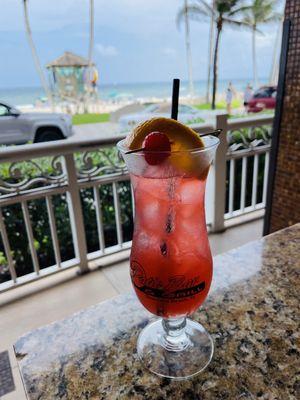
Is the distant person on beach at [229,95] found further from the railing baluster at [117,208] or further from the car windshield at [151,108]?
the railing baluster at [117,208]

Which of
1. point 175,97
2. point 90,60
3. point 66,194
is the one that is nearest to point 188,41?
point 90,60

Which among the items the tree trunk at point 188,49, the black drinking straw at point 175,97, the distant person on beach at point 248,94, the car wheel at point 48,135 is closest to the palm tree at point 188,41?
the tree trunk at point 188,49

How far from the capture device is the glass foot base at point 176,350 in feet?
1.70

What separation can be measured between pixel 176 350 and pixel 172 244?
0.21 meters

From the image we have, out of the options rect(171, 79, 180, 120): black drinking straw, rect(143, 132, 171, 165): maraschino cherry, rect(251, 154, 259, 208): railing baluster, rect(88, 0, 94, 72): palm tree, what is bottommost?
rect(251, 154, 259, 208): railing baluster

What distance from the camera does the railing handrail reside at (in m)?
1.77

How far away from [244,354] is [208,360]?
0.21 ft

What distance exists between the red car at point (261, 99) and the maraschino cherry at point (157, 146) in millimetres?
4880

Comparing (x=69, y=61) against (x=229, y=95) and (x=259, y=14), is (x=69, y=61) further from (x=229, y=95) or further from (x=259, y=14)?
(x=259, y=14)

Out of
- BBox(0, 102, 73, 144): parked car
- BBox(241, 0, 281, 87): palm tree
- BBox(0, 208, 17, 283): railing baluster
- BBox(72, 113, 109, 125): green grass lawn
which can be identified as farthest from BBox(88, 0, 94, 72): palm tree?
BBox(241, 0, 281, 87): palm tree

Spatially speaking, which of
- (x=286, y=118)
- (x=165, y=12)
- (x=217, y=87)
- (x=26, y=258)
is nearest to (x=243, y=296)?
(x=286, y=118)

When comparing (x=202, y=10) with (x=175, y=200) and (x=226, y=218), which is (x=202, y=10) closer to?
(x=226, y=218)

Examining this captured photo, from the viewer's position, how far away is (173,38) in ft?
16.9

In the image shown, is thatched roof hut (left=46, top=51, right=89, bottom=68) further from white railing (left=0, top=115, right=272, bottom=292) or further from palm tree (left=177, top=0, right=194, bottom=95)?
palm tree (left=177, top=0, right=194, bottom=95)
